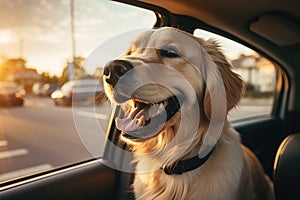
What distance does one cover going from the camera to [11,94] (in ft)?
7.16

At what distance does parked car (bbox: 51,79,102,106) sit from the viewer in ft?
7.47

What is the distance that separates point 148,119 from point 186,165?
0.39 m

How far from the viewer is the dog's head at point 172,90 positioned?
5.60ft

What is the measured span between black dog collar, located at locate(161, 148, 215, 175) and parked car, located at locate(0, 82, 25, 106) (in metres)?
1.13

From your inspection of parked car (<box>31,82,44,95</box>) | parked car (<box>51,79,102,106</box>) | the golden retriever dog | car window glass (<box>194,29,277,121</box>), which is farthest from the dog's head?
car window glass (<box>194,29,277,121</box>)

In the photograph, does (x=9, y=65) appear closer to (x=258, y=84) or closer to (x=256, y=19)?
(x=256, y=19)

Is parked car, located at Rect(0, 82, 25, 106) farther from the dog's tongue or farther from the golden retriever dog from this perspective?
the dog's tongue

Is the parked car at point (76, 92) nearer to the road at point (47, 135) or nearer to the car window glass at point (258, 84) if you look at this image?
the road at point (47, 135)

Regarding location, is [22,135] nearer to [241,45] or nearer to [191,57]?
[191,57]

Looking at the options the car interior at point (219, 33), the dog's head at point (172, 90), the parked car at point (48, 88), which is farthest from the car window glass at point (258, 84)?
the parked car at point (48, 88)

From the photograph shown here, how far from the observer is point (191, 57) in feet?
6.23

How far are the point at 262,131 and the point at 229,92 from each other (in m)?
2.03

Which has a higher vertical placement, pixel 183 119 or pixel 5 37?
pixel 5 37

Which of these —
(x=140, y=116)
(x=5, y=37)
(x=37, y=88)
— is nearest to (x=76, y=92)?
(x=37, y=88)
